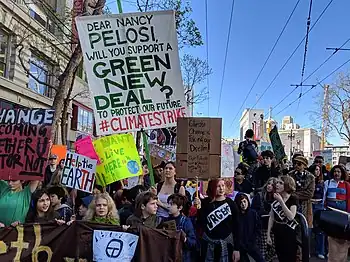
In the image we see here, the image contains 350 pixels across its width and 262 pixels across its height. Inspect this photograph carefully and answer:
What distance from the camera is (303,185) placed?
26.5 ft

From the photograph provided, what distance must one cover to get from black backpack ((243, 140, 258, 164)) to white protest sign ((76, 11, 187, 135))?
457cm

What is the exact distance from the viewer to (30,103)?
71.7 ft

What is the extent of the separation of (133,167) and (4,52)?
1325 cm

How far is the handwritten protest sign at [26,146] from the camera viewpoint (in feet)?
17.9

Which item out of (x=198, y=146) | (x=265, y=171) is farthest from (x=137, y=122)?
(x=265, y=171)

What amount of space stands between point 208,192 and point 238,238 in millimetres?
672

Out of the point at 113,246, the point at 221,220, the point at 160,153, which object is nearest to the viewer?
the point at 113,246

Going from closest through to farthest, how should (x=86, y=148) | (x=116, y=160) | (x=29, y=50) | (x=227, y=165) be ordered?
(x=116, y=160) → (x=227, y=165) → (x=86, y=148) → (x=29, y=50)

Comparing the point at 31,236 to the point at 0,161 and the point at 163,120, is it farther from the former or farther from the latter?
the point at 163,120

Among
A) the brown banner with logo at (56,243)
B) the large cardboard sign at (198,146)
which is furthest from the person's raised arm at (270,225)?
the brown banner with logo at (56,243)

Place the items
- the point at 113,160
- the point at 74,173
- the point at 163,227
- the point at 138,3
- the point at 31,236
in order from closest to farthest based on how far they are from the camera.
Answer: the point at 31,236 < the point at 163,227 < the point at 74,173 < the point at 113,160 < the point at 138,3

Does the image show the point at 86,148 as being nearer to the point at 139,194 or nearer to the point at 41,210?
the point at 41,210

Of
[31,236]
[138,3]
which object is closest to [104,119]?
[31,236]

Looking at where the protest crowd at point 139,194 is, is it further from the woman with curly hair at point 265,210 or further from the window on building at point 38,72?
the window on building at point 38,72
